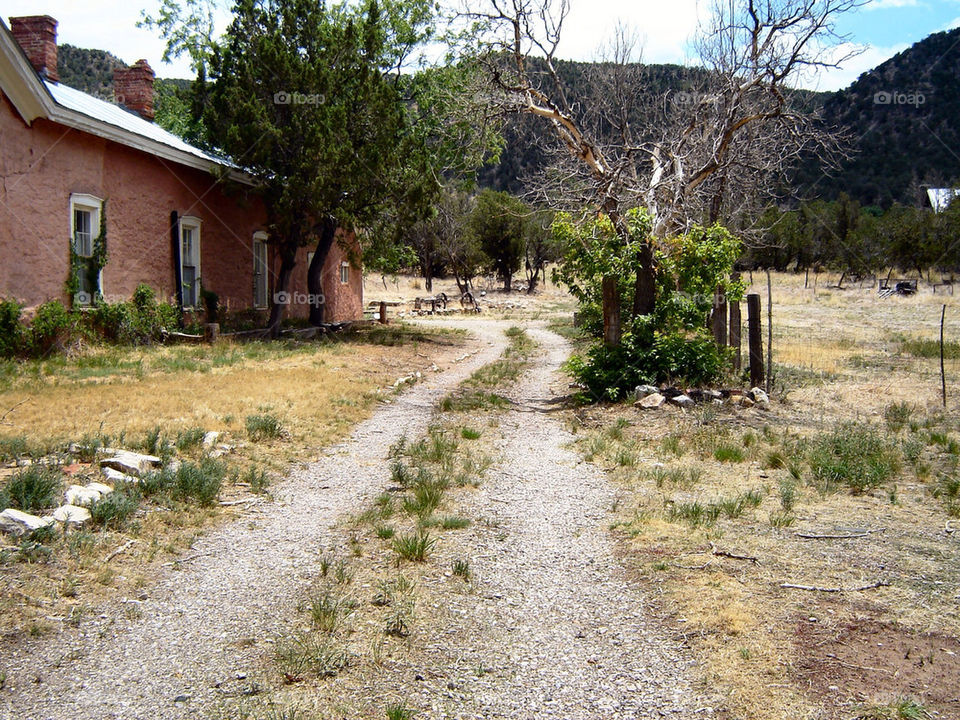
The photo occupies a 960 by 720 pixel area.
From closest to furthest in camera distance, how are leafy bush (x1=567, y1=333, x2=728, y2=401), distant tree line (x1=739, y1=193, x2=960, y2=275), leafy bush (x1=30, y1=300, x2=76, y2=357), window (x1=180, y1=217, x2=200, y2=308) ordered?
leafy bush (x1=567, y1=333, x2=728, y2=401)
leafy bush (x1=30, y1=300, x2=76, y2=357)
window (x1=180, y1=217, x2=200, y2=308)
distant tree line (x1=739, y1=193, x2=960, y2=275)

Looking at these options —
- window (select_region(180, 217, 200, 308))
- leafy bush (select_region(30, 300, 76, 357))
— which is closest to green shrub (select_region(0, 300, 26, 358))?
leafy bush (select_region(30, 300, 76, 357))

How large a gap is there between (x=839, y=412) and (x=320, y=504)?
734 cm

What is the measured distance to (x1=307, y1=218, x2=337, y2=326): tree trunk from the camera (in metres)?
20.7

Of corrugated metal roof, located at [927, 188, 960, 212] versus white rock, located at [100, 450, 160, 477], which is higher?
corrugated metal roof, located at [927, 188, 960, 212]

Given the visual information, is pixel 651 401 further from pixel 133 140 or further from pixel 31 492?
pixel 133 140

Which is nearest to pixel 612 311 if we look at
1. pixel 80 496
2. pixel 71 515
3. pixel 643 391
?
pixel 643 391

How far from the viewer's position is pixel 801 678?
3.67m

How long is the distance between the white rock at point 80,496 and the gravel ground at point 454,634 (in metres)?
0.93

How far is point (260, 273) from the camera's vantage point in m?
21.2

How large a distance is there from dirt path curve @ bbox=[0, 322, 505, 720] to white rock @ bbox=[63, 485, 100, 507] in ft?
2.96

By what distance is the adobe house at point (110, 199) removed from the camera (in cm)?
1252

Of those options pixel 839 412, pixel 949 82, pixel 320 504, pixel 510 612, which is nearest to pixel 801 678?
pixel 510 612

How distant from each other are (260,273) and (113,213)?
21.0ft

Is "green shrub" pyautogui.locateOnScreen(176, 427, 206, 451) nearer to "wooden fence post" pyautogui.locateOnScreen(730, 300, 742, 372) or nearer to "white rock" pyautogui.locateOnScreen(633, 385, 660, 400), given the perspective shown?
"white rock" pyautogui.locateOnScreen(633, 385, 660, 400)
